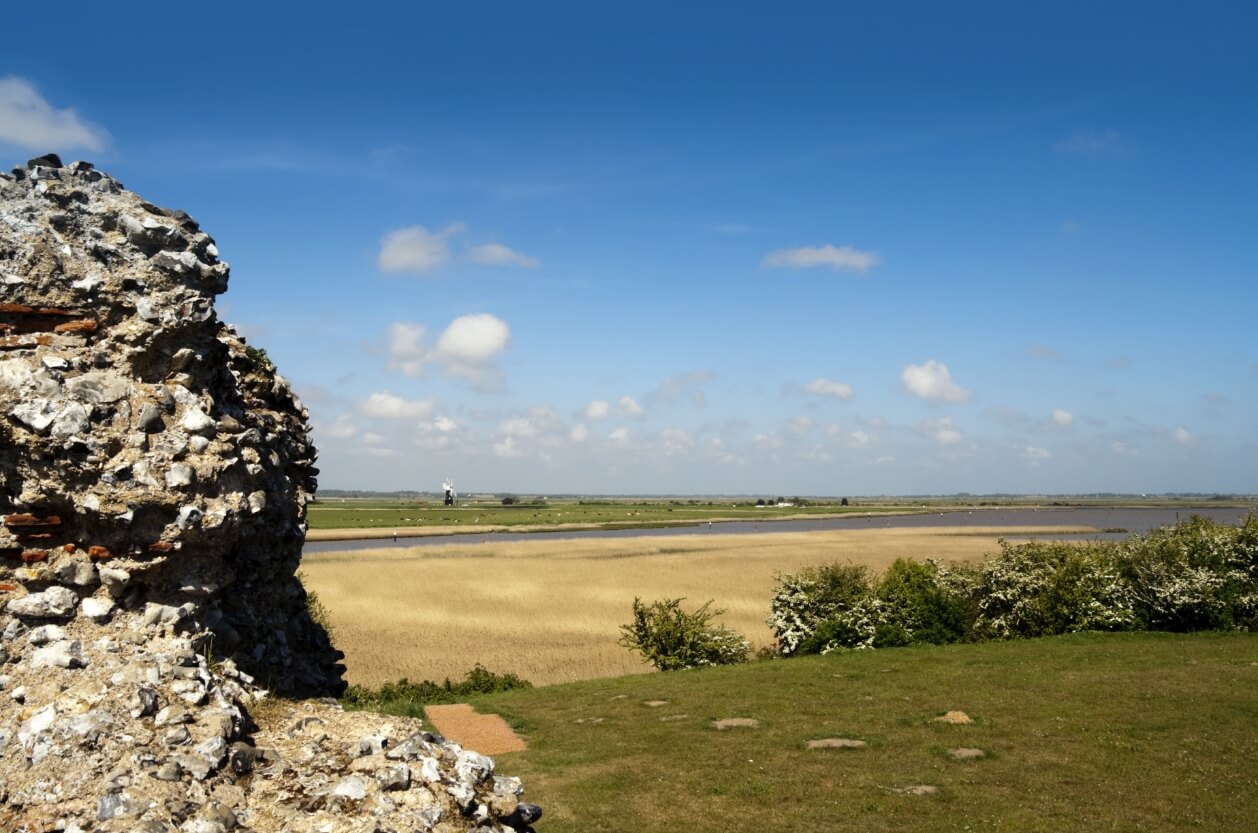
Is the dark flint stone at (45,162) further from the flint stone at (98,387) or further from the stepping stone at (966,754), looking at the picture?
the stepping stone at (966,754)

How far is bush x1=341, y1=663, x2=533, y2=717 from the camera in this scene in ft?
56.1

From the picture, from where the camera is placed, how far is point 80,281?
7.14m

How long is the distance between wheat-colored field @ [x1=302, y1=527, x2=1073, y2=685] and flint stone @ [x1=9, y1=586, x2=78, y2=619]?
66.1 ft

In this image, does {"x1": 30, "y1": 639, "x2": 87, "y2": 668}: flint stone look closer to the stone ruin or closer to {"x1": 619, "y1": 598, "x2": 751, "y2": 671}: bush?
the stone ruin

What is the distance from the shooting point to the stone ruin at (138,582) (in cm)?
546

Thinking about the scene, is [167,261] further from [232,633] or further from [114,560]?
[232,633]

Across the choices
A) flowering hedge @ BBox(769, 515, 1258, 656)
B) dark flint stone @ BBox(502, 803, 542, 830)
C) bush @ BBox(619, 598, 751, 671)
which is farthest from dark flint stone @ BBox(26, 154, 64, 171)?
flowering hedge @ BBox(769, 515, 1258, 656)

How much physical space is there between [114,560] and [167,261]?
8.74 ft

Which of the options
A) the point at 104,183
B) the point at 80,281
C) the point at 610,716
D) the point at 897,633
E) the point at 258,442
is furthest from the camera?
the point at 897,633

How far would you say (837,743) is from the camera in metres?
Result: 14.3

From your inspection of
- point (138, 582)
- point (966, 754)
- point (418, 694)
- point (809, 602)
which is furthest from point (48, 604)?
point (809, 602)

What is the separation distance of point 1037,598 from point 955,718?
1109 centimetres

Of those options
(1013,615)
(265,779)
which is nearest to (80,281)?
(265,779)

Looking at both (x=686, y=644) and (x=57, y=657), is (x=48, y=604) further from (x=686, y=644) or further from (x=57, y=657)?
(x=686, y=644)
